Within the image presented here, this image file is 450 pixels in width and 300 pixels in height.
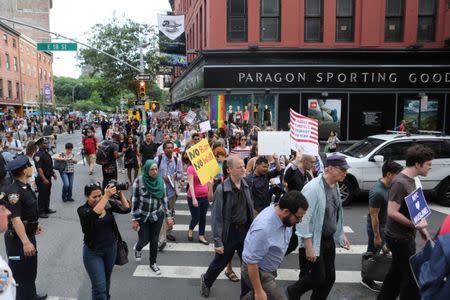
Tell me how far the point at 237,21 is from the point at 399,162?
40.6 ft

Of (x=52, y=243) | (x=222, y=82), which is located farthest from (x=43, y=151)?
(x=222, y=82)

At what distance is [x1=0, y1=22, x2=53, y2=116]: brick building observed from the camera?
161 feet

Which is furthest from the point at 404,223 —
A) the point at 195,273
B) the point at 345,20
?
the point at 345,20

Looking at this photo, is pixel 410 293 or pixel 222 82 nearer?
pixel 410 293

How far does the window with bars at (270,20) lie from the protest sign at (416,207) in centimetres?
1696

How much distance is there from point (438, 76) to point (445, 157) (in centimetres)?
1216

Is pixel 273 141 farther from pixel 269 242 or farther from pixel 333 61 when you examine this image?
pixel 333 61

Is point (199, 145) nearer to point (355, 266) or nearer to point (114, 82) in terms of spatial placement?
point (355, 266)

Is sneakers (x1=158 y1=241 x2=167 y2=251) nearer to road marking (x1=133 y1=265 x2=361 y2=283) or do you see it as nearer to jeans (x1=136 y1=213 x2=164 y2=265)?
road marking (x1=133 y1=265 x2=361 y2=283)

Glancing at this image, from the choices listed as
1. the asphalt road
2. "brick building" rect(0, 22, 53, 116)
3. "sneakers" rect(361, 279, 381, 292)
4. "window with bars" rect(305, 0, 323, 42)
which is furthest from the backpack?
"brick building" rect(0, 22, 53, 116)

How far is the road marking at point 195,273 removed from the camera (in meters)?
6.11

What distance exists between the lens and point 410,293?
14.0 ft

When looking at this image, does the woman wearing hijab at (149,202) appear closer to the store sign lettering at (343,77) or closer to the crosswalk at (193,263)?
the crosswalk at (193,263)

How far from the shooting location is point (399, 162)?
10234 millimetres
